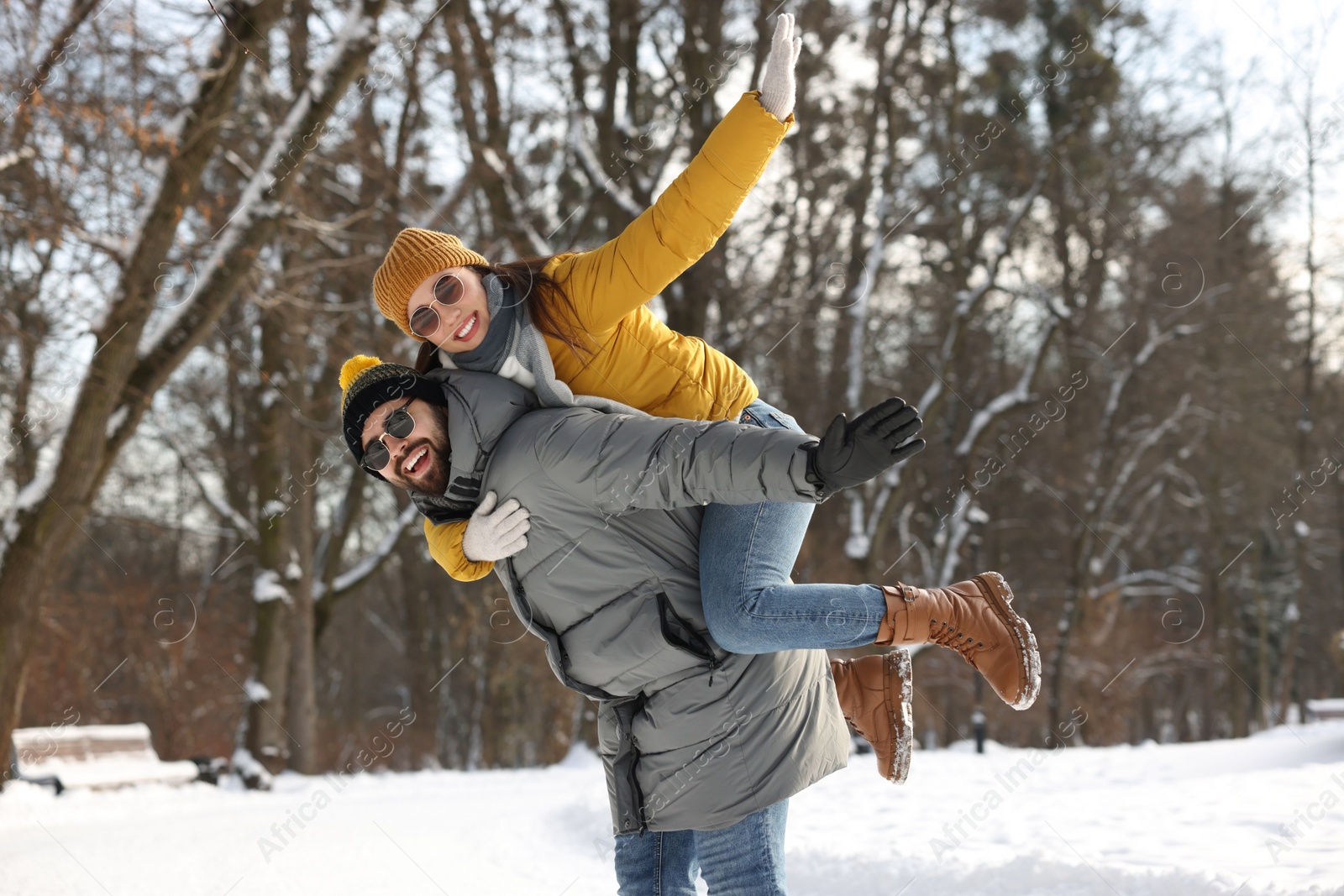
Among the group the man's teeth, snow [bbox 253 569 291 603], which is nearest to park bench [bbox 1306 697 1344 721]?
snow [bbox 253 569 291 603]

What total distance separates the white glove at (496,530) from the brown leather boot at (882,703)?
1.02m

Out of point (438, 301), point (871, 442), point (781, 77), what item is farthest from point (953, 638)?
point (438, 301)

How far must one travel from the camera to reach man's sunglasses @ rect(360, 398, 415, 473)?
223 cm

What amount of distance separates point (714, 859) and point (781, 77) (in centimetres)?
172

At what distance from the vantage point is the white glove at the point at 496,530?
2.18 metres

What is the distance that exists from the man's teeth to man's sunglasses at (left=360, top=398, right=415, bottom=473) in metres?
0.04

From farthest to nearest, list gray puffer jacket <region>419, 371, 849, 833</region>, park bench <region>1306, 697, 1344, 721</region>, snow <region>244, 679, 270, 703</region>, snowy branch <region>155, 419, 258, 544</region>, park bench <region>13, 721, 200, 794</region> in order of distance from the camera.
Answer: park bench <region>1306, 697, 1344, 721</region>, snowy branch <region>155, 419, 258, 544</region>, snow <region>244, 679, 270, 703</region>, park bench <region>13, 721, 200, 794</region>, gray puffer jacket <region>419, 371, 849, 833</region>

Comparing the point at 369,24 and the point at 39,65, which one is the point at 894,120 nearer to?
the point at 369,24

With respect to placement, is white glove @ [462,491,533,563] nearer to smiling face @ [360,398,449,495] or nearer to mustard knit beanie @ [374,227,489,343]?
smiling face @ [360,398,449,495]

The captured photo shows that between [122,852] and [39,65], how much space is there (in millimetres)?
4377

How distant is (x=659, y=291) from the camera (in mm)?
2197

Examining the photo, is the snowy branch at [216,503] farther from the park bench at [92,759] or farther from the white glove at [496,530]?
the white glove at [496,530]

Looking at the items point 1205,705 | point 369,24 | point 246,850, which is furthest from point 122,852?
point 1205,705

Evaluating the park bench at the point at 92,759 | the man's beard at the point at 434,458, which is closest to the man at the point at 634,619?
the man's beard at the point at 434,458
